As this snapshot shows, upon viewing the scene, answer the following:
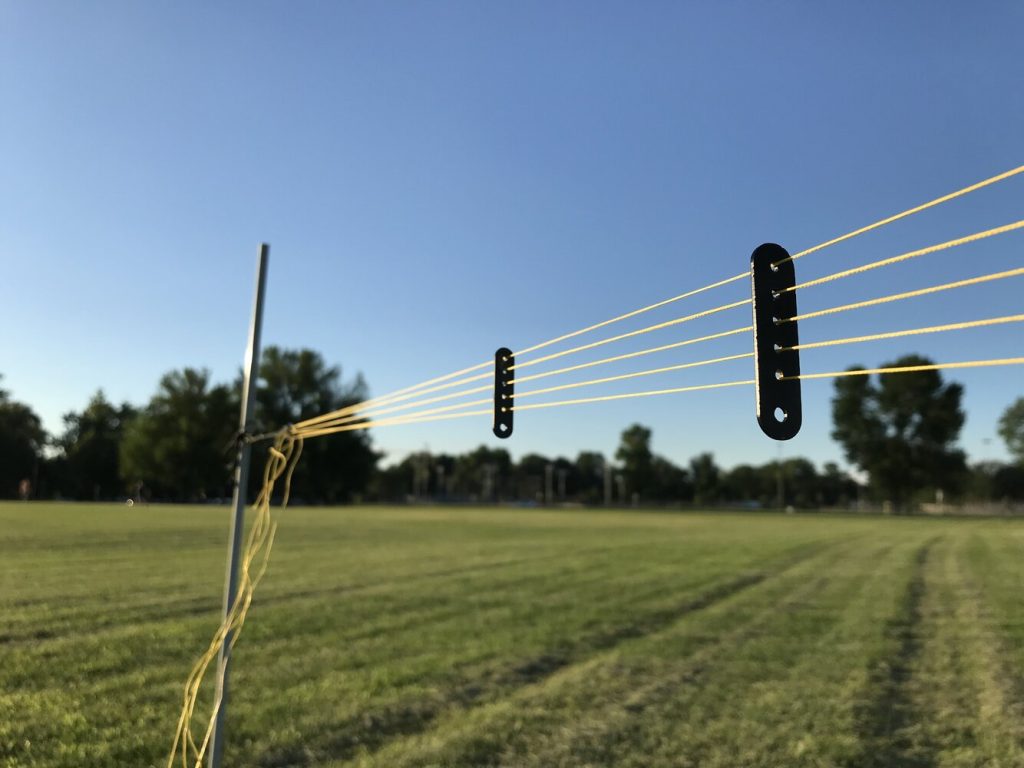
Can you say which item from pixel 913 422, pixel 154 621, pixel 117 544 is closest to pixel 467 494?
pixel 913 422

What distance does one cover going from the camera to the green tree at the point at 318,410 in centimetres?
7800

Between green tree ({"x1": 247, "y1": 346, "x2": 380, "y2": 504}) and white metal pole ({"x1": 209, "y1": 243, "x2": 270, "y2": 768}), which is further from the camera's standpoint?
green tree ({"x1": 247, "y1": 346, "x2": 380, "y2": 504})

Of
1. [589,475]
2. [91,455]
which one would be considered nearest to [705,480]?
[589,475]

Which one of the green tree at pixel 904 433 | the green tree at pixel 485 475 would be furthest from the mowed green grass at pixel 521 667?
the green tree at pixel 485 475

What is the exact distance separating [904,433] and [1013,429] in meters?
9.85

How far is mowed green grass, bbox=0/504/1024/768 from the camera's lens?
4469 mm

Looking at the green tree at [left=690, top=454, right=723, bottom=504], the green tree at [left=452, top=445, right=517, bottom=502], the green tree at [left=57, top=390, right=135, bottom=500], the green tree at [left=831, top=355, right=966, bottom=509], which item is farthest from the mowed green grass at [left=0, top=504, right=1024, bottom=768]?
the green tree at [left=452, top=445, right=517, bottom=502]

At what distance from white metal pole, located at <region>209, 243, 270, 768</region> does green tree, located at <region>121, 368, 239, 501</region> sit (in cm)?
7554

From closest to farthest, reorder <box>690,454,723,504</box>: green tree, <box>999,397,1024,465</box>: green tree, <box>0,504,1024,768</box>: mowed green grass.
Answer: <box>0,504,1024,768</box>: mowed green grass
<box>999,397,1024,465</box>: green tree
<box>690,454,723,504</box>: green tree

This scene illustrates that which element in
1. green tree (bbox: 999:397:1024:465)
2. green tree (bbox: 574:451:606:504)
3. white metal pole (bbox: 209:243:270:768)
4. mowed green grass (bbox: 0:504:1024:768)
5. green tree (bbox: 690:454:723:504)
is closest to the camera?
white metal pole (bbox: 209:243:270:768)

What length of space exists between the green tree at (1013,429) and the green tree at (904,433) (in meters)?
3.92

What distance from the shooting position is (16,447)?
74.8 metres

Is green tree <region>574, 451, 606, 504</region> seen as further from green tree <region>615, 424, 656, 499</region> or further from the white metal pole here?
the white metal pole

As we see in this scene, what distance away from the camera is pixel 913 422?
78750 millimetres
